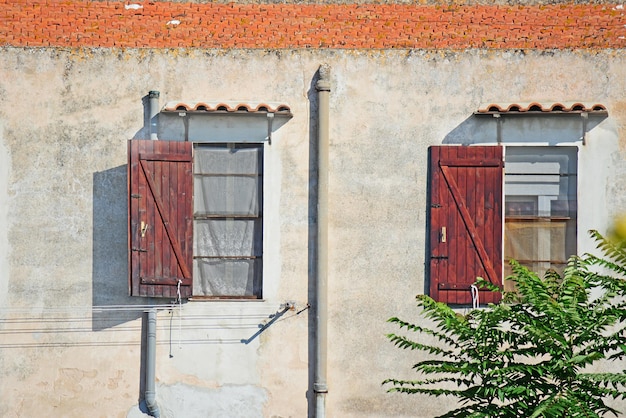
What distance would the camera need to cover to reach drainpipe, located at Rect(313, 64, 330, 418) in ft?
34.4

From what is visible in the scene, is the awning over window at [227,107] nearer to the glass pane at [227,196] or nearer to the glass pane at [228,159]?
the glass pane at [228,159]

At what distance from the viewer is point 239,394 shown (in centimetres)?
1052

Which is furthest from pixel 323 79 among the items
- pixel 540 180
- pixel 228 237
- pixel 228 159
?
pixel 540 180

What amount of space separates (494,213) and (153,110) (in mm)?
3586

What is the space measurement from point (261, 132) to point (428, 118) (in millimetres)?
1706

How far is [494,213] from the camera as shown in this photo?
10.4m

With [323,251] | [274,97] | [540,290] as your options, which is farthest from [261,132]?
[540,290]

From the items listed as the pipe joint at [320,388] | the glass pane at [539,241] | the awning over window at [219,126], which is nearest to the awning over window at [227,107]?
the awning over window at [219,126]

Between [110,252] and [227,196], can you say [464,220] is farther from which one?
[110,252]

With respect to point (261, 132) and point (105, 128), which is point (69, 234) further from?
point (261, 132)

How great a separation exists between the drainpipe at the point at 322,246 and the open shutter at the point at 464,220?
108 centimetres

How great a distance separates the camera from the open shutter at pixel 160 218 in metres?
10.3

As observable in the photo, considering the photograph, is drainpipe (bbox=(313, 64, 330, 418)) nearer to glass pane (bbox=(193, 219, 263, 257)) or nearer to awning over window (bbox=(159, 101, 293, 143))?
awning over window (bbox=(159, 101, 293, 143))

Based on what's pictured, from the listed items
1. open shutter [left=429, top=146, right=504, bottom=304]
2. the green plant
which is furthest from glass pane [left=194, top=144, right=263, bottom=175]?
the green plant
